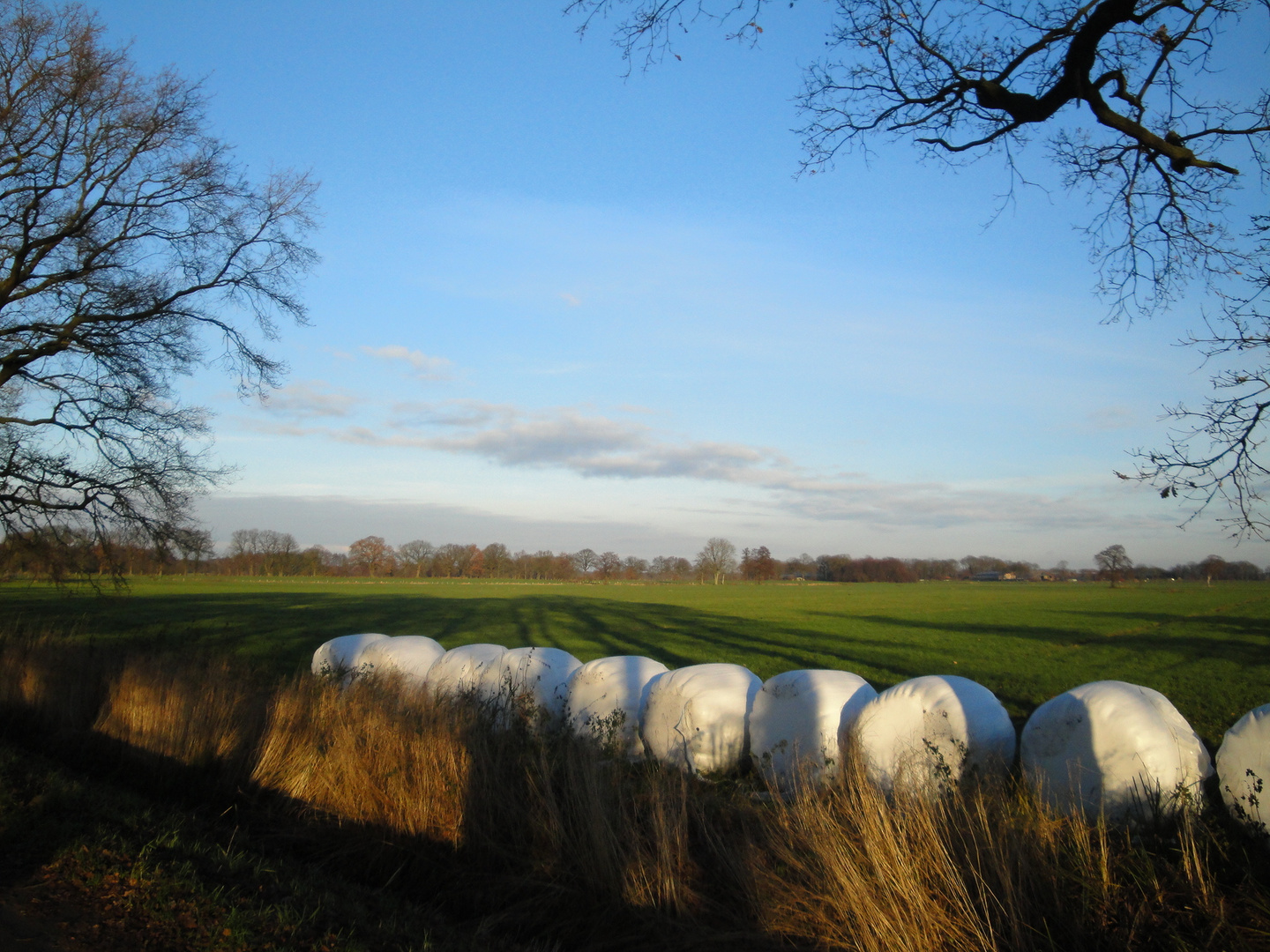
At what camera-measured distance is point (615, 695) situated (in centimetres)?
1037

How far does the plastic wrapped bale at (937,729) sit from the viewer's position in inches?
301

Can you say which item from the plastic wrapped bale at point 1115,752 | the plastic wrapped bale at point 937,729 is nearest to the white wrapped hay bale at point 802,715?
the plastic wrapped bale at point 937,729

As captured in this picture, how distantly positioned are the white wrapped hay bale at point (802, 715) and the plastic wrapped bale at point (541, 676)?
7.86 ft

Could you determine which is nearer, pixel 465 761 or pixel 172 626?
pixel 465 761

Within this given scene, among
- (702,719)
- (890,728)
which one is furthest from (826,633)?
(890,728)

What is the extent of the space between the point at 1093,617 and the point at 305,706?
46576 millimetres

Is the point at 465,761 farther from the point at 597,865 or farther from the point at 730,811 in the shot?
the point at 730,811

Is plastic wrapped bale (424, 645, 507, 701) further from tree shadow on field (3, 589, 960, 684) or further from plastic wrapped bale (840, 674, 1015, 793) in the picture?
plastic wrapped bale (840, 674, 1015, 793)

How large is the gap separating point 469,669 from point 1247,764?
919 centimetres

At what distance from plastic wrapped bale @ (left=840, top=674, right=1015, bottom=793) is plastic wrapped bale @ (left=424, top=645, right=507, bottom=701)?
5.04 meters

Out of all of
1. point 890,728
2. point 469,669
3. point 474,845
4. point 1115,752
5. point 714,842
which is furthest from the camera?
point 469,669

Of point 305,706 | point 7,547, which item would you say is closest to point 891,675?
point 305,706

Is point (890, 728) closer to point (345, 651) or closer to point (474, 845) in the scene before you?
point (474, 845)

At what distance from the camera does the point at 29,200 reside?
17.4m
